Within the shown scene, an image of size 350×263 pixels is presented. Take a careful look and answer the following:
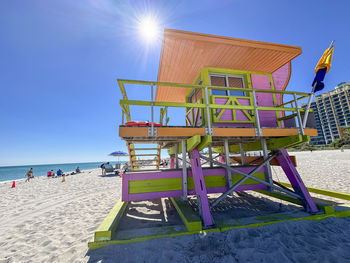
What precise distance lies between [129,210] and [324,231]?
18.1 ft

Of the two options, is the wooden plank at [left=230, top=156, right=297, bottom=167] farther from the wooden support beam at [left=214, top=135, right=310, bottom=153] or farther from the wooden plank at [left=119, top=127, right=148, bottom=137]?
the wooden plank at [left=119, top=127, right=148, bottom=137]

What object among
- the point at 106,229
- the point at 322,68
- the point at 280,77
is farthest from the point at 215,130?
the point at 280,77

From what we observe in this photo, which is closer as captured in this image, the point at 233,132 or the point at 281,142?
the point at 233,132

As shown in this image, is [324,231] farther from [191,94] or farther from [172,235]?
[191,94]

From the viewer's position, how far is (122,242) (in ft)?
10.1

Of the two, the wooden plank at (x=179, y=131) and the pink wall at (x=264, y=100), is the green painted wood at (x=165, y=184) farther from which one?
A: the pink wall at (x=264, y=100)

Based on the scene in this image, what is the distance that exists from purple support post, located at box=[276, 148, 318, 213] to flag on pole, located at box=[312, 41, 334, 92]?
240 centimetres

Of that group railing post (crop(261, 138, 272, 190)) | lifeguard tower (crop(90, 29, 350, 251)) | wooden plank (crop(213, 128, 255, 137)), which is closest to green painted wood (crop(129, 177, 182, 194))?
lifeguard tower (crop(90, 29, 350, 251))

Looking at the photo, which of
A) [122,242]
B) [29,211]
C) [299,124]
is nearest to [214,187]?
[122,242]

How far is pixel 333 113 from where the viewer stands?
323 feet

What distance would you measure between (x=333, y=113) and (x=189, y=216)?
144 meters

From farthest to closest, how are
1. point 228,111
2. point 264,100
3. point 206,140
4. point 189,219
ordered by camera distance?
point 264,100 → point 228,111 → point 206,140 → point 189,219

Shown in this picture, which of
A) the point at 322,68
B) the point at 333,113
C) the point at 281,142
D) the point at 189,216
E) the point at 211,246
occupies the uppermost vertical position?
the point at 333,113

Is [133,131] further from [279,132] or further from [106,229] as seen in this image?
[279,132]
